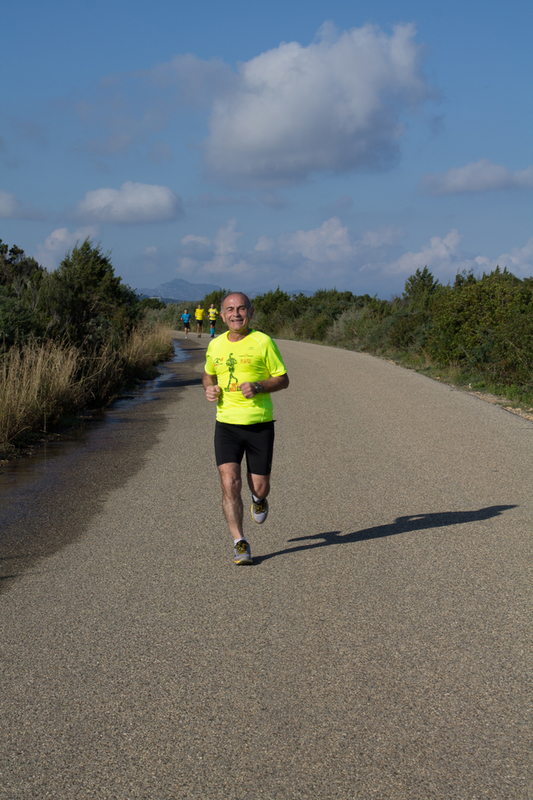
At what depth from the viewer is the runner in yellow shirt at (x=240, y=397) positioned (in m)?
4.94

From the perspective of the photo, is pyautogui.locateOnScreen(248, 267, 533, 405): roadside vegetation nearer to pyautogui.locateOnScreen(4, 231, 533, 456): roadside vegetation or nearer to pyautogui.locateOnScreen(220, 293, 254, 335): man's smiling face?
pyautogui.locateOnScreen(4, 231, 533, 456): roadside vegetation

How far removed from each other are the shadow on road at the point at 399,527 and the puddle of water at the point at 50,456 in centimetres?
287

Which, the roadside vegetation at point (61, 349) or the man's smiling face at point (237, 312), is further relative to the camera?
the roadside vegetation at point (61, 349)

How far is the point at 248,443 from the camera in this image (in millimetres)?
5086

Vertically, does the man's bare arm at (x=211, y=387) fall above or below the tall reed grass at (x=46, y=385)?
above

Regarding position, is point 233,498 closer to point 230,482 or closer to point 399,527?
point 230,482

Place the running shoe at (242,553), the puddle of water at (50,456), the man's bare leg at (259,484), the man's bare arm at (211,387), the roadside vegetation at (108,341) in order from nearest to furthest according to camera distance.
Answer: the running shoe at (242,553) → the man's bare arm at (211,387) → the man's bare leg at (259,484) → the puddle of water at (50,456) → the roadside vegetation at (108,341)

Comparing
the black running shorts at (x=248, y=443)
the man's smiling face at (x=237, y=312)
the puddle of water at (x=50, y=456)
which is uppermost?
the man's smiling face at (x=237, y=312)

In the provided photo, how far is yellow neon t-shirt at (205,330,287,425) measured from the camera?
495cm

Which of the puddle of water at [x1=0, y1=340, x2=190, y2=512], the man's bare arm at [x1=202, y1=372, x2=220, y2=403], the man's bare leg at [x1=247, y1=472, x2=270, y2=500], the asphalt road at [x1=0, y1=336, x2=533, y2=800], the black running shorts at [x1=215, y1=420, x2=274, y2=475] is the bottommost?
the puddle of water at [x1=0, y1=340, x2=190, y2=512]

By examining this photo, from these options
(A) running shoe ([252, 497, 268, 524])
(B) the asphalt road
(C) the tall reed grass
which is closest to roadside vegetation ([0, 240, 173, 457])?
(C) the tall reed grass

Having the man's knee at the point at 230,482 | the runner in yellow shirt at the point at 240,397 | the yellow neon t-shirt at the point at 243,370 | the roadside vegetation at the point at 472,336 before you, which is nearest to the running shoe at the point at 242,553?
the runner in yellow shirt at the point at 240,397

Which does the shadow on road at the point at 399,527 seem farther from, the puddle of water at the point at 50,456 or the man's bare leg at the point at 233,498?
→ the puddle of water at the point at 50,456

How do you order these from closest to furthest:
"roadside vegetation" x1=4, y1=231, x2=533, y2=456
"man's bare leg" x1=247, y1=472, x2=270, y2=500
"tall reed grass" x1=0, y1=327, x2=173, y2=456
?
"man's bare leg" x1=247, y1=472, x2=270, y2=500
"tall reed grass" x1=0, y1=327, x2=173, y2=456
"roadside vegetation" x1=4, y1=231, x2=533, y2=456
